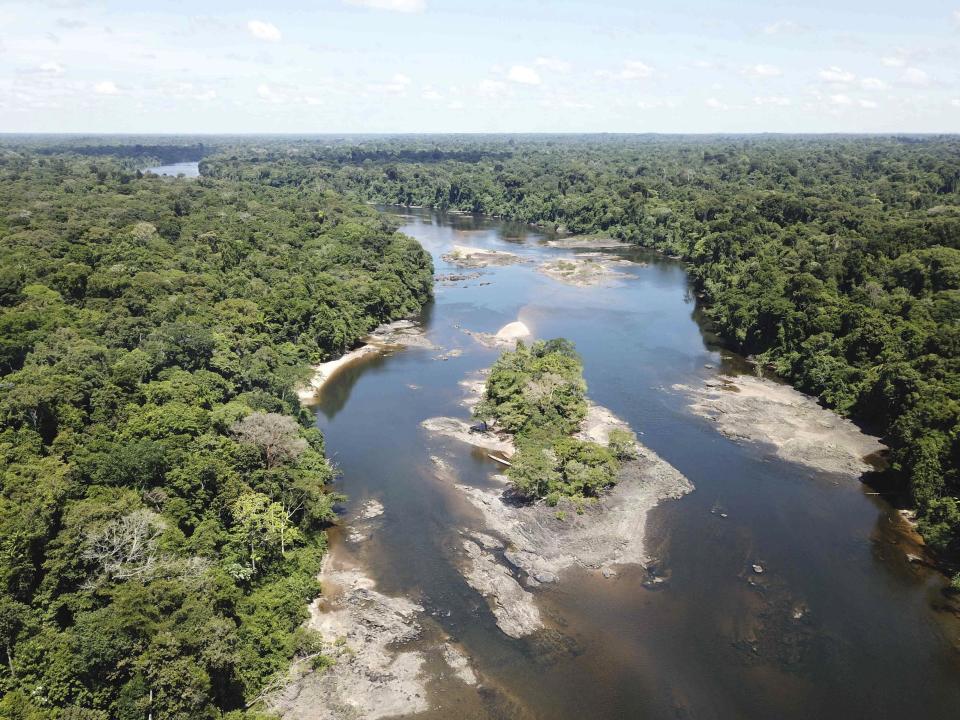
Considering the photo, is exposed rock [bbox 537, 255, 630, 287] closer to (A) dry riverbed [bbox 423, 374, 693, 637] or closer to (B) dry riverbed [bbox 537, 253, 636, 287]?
(B) dry riverbed [bbox 537, 253, 636, 287]

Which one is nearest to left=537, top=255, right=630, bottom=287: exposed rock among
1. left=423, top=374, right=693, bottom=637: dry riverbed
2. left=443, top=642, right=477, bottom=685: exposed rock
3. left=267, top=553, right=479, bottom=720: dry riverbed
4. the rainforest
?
the rainforest

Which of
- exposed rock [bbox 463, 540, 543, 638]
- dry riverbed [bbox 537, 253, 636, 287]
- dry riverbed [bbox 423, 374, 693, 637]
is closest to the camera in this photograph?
exposed rock [bbox 463, 540, 543, 638]

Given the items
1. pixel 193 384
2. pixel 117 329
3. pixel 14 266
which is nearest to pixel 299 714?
pixel 193 384

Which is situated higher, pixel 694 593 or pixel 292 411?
pixel 292 411

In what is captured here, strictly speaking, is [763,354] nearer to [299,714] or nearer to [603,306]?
[603,306]

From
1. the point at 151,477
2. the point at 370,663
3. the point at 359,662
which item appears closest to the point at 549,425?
the point at 370,663

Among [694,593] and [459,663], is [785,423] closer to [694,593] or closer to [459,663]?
[694,593]

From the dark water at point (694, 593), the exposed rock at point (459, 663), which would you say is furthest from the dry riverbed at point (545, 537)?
the exposed rock at point (459, 663)

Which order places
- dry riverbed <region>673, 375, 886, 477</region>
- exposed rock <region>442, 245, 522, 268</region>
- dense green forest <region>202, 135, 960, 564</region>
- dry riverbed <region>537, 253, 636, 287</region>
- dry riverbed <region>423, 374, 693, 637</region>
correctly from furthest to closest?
1. exposed rock <region>442, 245, 522, 268</region>
2. dry riverbed <region>537, 253, 636, 287</region>
3. dry riverbed <region>673, 375, 886, 477</region>
4. dense green forest <region>202, 135, 960, 564</region>
5. dry riverbed <region>423, 374, 693, 637</region>
